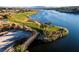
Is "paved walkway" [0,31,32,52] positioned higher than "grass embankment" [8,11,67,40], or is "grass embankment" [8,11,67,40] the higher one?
"grass embankment" [8,11,67,40]

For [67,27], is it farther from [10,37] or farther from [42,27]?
[10,37]

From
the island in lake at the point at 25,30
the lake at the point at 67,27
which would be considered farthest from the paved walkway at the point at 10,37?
the lake at the point at 67,27

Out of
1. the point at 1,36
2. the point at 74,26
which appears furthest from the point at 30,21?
the point at 74,26

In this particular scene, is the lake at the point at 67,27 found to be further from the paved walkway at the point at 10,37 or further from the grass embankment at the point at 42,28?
the paved walkway at the point at 10,37

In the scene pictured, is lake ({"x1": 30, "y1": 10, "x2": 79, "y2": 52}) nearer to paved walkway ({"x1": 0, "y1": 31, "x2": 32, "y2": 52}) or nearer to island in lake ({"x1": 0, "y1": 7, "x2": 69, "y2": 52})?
island in lake ({"x1": 0, "y1": 7, "x2": 69, "y2": 52})

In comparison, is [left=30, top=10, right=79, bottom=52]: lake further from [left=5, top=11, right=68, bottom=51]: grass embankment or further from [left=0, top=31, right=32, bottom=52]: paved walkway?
[left=0, top=31, right=32, bottom=52]: paved walkway

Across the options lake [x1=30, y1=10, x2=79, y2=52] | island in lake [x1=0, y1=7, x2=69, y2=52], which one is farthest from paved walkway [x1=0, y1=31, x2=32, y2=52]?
lake [x1=30, y1=10, x2=79, y2=52]
